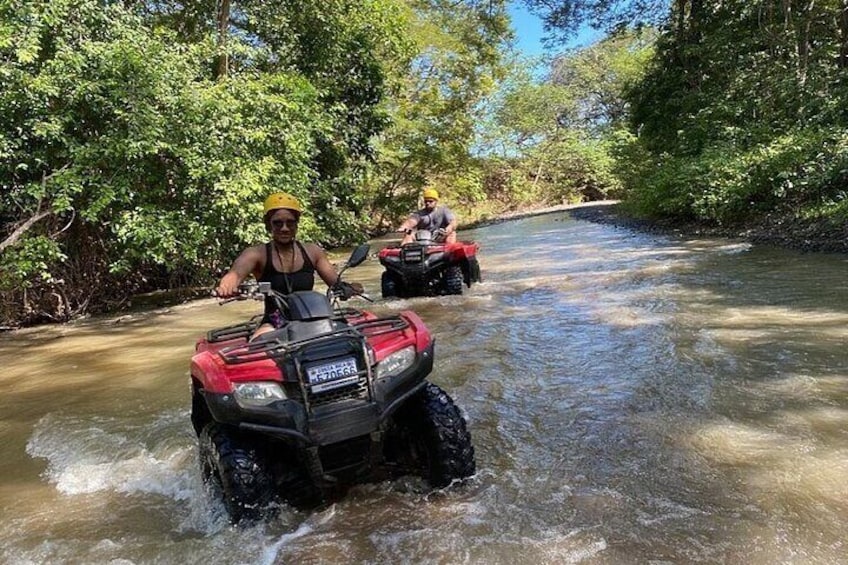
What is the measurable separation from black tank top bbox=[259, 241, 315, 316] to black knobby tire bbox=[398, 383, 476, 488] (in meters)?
1.08

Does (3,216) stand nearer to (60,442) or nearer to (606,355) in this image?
(60,442)

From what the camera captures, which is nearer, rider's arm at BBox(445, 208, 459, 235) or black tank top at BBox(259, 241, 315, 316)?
black tank top at BBox(259, 241, 315, 316)

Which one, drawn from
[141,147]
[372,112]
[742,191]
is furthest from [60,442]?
[372,112]

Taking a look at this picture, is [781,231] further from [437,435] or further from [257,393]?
[257,393]

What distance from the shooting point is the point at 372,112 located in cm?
1752

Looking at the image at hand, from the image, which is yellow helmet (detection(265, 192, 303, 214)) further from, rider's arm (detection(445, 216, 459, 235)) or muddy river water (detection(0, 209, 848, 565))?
rider's arm (detection(445, 216, 459, 235))

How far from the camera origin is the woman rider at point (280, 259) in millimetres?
3805

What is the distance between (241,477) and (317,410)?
434 mm

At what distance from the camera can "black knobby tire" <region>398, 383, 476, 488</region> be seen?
3203 mm

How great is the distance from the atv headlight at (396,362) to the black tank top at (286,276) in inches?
42.0

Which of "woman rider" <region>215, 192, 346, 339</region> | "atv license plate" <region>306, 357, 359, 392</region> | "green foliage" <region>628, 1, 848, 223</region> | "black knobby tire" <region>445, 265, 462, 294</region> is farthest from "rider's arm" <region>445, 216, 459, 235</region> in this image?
"atv license plate" <region>306, 357, 359, 392</region>

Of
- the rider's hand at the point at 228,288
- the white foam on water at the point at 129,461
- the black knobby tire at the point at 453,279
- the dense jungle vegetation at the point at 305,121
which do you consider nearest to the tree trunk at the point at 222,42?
the dense jungle vegetation at the point at 305,121

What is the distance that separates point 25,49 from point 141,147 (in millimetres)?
1549

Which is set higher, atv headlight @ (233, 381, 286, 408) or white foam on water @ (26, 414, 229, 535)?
atv headlight @ (233, 381, 286, 408)
